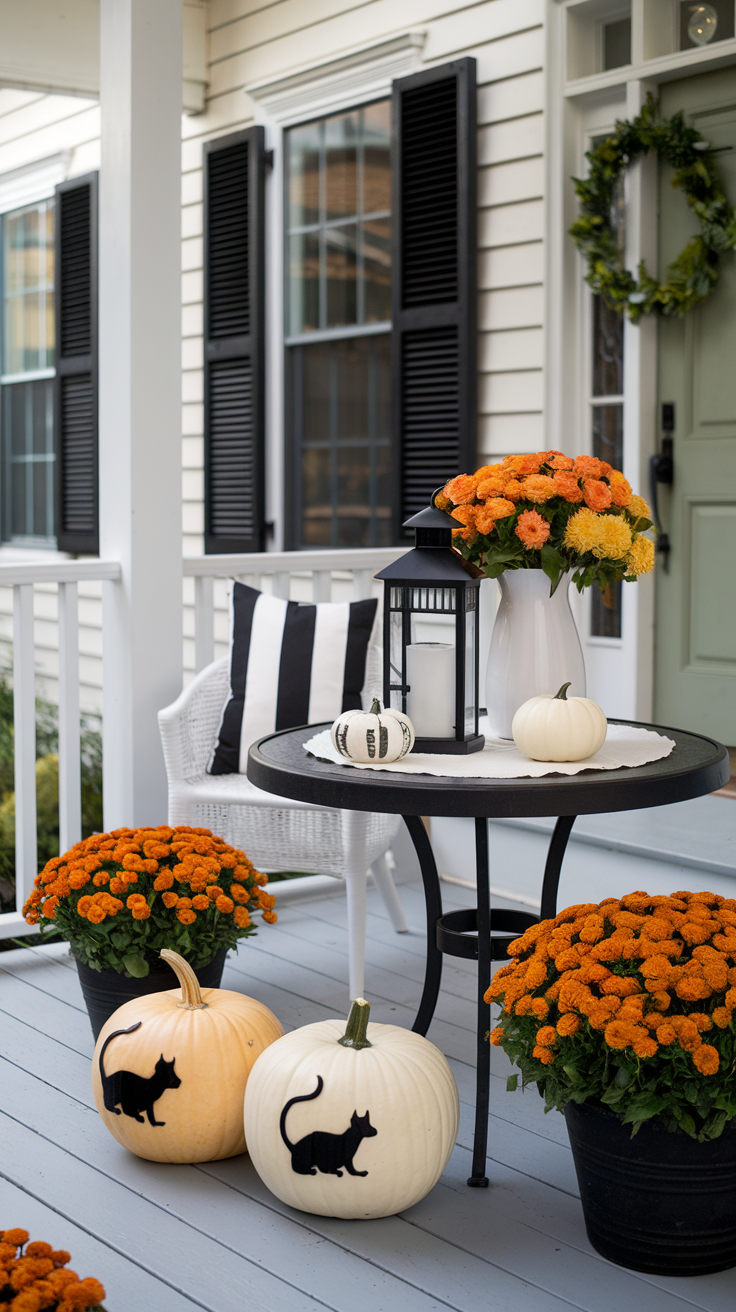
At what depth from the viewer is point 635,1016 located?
1.70m

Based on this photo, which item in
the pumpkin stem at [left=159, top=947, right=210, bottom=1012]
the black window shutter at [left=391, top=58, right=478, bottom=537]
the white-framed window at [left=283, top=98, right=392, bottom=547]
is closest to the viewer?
the pumpkin stem at [left=159, top=947, right=210, bottom=1012]

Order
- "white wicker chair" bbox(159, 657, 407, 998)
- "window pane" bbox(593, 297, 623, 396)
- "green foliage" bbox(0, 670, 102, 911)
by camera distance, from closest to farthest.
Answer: "white wicker chair" bbox(159, 657, 407, 998), "window pane" bbox(593, 297, 623, 396), "green foliage" bbox(0, 670, 102, 911)

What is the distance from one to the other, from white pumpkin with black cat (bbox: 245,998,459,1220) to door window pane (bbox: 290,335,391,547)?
9.96 ft

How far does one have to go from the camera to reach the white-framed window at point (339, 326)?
15.8 ft

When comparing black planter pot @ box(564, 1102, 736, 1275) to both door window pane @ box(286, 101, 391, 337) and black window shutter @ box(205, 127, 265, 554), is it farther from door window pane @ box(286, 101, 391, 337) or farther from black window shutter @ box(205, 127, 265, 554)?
black window shutter @ box(205, 127, 265, 554)

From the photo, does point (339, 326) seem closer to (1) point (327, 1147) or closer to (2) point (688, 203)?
(2) point (688, 203)

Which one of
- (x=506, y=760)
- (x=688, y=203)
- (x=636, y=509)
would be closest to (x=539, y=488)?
(x=636, y=509)

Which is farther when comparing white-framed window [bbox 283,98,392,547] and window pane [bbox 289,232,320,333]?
window pane [bbox 289,232,320,333]

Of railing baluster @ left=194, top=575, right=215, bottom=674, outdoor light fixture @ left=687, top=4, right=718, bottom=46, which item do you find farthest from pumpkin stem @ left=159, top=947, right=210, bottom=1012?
outdoor light fixture @ left=687, top=4, right=718, bottom=46

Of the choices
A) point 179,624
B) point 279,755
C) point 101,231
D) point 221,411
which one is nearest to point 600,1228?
point 279,755

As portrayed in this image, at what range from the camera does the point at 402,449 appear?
4484mm

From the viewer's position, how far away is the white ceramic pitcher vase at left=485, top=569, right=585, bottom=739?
219cm

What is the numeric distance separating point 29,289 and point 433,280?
10.7ft

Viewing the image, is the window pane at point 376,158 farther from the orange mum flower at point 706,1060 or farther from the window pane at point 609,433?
the orange mum flower at point 706,1060
